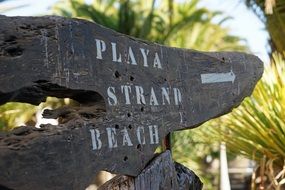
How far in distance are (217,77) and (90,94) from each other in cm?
106

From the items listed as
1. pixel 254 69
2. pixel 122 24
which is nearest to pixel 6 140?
pixel 254 69

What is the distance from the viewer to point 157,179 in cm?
326

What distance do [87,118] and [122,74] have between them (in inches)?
12.3

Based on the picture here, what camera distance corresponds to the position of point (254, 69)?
13.5ft

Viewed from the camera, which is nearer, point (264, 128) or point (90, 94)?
point (90, 94)

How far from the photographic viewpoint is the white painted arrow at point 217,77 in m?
3.69

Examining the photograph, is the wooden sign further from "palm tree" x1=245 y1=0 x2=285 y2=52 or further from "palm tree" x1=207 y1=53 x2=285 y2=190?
"palm tree" x1=245 y1=0 x2=285 y2=52

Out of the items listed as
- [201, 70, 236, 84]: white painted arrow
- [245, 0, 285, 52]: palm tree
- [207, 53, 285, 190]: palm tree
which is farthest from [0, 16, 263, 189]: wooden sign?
[245, 0, 285, 52]: palm tree

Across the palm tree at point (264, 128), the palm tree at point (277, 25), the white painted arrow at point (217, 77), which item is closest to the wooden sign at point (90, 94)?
the white painted arrow at point (217, 77)

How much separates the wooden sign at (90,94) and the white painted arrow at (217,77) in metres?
0.01

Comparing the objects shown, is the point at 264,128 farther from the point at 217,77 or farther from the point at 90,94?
the point at 90,94

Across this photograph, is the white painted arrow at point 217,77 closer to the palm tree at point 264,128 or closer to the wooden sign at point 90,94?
the wooden sign at point 90,94

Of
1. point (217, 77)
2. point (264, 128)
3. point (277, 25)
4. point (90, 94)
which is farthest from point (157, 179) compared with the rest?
point (277, 25)

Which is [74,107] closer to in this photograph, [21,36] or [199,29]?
[21,36]
